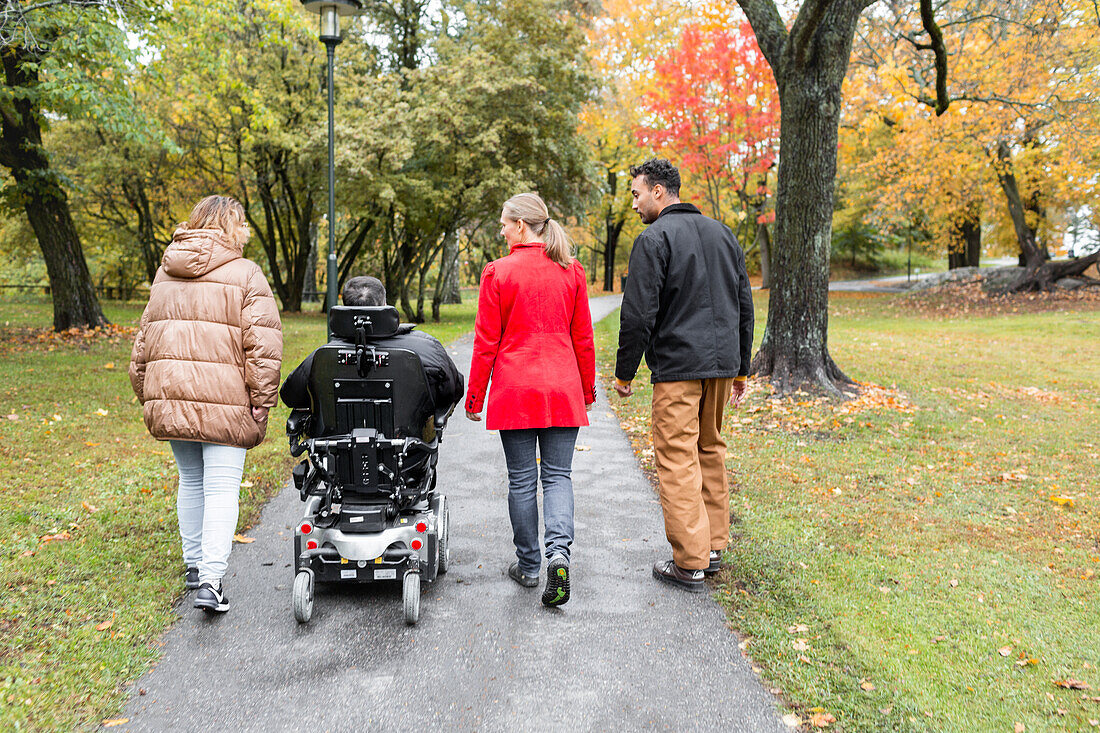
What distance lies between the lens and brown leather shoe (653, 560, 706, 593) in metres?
3.95

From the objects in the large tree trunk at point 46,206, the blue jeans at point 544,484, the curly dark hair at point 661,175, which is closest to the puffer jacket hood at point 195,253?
the blue jeans at point 544,484

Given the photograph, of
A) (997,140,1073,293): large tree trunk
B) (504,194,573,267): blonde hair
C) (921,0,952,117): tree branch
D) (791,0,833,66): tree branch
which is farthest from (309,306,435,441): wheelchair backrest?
(997,140,1073,293): large tree trunk

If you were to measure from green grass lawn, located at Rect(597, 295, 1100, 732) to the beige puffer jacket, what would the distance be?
2.45m

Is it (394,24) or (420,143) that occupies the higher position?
(394,24)

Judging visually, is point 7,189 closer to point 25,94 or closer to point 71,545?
point 25,94

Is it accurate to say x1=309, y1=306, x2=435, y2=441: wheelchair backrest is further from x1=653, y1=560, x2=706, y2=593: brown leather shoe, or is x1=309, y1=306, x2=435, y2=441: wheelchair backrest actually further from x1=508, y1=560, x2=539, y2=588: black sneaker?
x1=653, y1=560, x2=706, y2=593: brown leather shoe

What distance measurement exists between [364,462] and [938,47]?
869cm

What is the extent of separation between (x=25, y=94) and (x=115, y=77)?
4.11 ft

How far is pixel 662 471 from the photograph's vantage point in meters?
3.97

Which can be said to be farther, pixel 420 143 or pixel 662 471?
pixel 420 143

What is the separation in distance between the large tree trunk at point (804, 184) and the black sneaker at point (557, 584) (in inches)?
223

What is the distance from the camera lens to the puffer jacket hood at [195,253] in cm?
347

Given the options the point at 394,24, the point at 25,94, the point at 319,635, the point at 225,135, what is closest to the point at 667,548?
the point at 319,635

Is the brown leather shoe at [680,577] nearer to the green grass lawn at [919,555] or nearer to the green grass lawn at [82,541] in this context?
the green grass lawn at [919,555]
